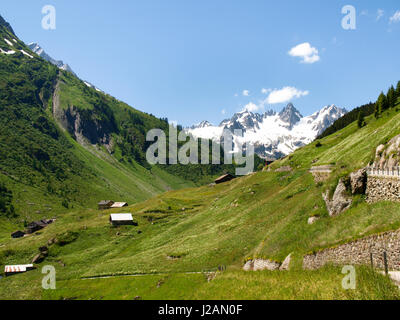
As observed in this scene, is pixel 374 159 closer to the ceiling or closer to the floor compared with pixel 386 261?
closer to the ceiling

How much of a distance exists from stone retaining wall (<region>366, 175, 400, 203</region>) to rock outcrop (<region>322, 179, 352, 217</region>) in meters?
2.44

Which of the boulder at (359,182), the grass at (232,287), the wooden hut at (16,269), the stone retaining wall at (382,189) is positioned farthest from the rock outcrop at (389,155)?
the wooden hut at (16,269)

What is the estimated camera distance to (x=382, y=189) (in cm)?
2686

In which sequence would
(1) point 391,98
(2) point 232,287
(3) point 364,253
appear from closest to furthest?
1. (3) point 364,253
2. (2) point 232,287
3. (1) point 391,98

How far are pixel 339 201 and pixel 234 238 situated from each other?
22.3 meters

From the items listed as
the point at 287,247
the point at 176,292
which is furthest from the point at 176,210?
the point at 287,247

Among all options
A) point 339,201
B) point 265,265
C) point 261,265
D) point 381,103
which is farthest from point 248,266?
point 381,103

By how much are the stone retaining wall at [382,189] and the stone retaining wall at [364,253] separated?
666 cm

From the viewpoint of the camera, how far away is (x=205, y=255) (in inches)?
1891

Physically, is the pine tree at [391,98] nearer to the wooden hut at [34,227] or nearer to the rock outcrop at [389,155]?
the rock outcrop at [389,155]

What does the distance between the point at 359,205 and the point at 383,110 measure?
90.8 meters

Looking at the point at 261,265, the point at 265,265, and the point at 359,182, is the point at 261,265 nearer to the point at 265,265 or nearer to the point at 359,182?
the point at 265,265

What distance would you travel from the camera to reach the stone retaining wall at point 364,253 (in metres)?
18.8
